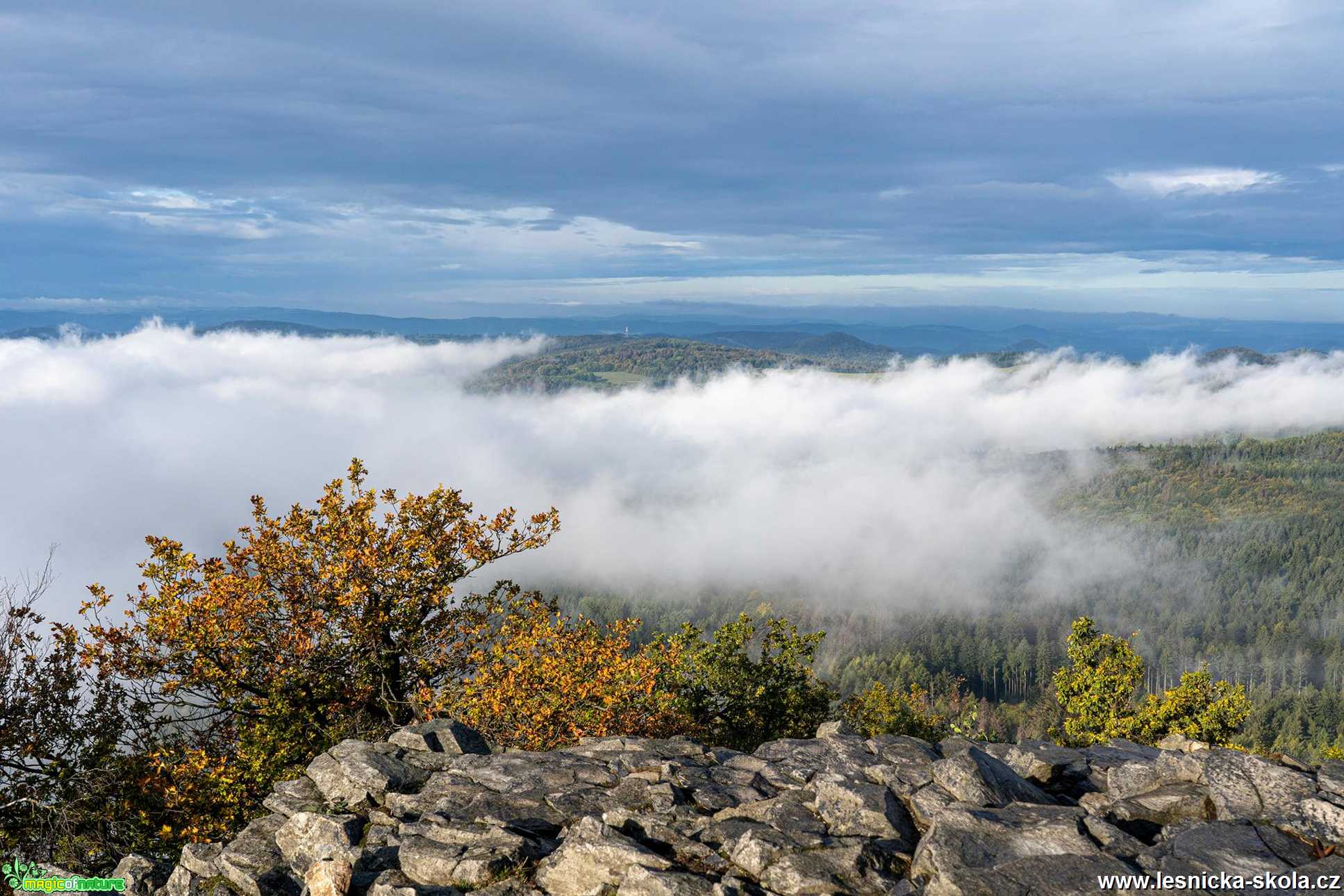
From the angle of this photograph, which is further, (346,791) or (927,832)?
(346,791)

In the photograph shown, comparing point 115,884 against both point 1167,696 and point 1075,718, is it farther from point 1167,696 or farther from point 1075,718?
point 1075,718

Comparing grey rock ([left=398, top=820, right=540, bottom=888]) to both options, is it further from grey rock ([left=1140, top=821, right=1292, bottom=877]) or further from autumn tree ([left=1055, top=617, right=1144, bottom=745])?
autumn tree ([left=1055, top=617, right=1144, bottom=745])

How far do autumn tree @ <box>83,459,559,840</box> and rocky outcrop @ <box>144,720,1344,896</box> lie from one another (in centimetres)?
853

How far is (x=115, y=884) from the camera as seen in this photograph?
2139 cm

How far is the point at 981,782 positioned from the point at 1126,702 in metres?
43.7

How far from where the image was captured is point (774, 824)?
62.6 feet

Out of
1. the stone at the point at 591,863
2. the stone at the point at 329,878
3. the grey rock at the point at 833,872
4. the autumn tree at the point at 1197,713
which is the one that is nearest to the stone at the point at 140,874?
the stone at the point at 329,878

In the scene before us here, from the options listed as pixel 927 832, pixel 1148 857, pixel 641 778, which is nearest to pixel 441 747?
pixel 641 778

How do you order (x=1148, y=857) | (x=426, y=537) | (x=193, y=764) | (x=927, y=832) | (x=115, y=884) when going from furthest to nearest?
(x=426, y=537) < (x=193, y=764) < (x=115, y=884) < (x=927, y=832) < (x=1148, y=857)

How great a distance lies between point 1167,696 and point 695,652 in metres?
29.4

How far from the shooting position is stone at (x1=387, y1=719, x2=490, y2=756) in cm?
2653

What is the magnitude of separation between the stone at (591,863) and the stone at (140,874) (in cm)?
1118

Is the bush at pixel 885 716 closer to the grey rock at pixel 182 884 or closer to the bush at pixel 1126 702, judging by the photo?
the bush at pixel 1126 702

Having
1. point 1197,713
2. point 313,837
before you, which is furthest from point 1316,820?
point 1197,713
